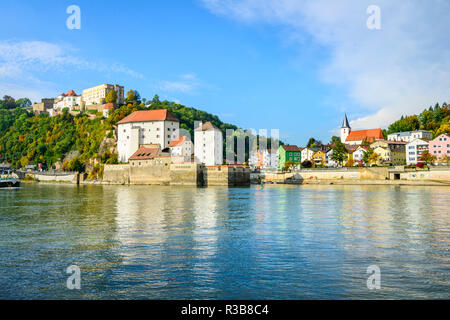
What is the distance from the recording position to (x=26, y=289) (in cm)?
846

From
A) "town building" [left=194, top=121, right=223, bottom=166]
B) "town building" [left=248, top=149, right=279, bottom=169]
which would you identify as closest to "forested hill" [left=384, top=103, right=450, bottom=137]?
"town building" [left=248, top=149, right=279, bottom=169]

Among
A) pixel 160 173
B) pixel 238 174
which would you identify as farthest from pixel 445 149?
pixel 160 173

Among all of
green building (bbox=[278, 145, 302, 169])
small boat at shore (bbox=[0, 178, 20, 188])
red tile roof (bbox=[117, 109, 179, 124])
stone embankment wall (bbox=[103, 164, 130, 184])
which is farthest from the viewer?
green building (bbox=[278, 145, 302, 169])

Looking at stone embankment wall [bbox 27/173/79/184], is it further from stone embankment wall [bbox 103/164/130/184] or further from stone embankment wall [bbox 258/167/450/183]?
stone embankment wall [bbox 258/167/450/183]

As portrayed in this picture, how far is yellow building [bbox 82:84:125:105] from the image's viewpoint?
112812mm

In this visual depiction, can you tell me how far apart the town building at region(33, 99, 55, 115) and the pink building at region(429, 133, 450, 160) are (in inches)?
4898

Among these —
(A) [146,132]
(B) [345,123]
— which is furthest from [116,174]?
(B) [345,123]

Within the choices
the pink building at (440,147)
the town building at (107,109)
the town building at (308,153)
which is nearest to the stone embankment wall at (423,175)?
the pink building at (440,147)

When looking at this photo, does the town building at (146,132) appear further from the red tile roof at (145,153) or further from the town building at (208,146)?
the town building at (208,146)

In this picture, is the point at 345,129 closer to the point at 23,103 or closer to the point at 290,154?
the point at 290,154

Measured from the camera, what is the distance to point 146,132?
8300cm

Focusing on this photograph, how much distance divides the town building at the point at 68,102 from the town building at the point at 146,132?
45981 millimetres

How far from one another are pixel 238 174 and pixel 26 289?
56675mm
